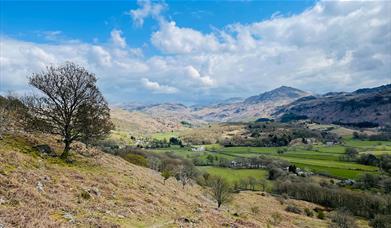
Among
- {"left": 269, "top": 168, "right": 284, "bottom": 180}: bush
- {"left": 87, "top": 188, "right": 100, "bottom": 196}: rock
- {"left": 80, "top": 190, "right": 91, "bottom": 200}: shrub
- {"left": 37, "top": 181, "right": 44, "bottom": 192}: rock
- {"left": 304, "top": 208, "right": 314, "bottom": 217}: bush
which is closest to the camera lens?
{"left": 37, "top": 181, "right": 44, "bottom": 192}: rock

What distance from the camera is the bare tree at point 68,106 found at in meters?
37.9

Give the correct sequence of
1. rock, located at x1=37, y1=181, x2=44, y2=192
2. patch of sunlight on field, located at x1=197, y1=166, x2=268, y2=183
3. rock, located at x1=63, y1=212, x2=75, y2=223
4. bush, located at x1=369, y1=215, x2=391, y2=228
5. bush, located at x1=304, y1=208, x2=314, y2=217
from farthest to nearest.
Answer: patch of sunlight on field, located at x1=197, y1=166, x2=268, y2=183 → bush, located at x1=304, y1=208, x2=314, y2=217 → bush, located at x1=369, y1=215, x2=391, y2=228 → rock, located at x1=37, y1=181, x2=44, y2=192 → rock, located at x1=63, y1=212, x2=75, y2=223

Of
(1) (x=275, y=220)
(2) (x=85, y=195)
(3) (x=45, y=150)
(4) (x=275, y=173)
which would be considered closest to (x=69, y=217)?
(2) (x=85, y=195)

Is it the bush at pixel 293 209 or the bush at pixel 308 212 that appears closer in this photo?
the bush at pixel 308 212

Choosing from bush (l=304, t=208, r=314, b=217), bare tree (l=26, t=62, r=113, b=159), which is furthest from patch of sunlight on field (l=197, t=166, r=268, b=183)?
bare tree (l=26, t=62, r=113, b=159)

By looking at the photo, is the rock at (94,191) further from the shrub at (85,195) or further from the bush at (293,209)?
the bush at (293,209)


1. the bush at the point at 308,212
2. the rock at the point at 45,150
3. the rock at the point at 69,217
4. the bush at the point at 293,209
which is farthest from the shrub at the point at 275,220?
the bush at the point at 308,212

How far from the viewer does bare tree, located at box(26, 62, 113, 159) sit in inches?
1492

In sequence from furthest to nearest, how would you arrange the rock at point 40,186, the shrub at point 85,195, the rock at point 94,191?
the rock at point 94,191, the shrub at point 85,195, the rock at point 40,186

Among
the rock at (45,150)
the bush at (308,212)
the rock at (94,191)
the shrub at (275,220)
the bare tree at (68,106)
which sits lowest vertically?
the bush at (308,212)

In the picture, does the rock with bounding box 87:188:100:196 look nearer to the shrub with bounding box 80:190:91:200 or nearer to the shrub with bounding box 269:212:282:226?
the shrub with bounding box 80:190:91:200

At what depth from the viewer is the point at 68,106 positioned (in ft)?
129

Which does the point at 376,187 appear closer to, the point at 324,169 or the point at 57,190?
the point at 324,169

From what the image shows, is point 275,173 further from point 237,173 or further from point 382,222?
point 382,222
